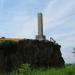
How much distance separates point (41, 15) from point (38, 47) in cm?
252

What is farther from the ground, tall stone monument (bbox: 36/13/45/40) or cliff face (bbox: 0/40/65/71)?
tall stone monument (bbox: 36/13/45/40)

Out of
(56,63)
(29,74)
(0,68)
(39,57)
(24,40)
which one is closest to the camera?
(29,74)

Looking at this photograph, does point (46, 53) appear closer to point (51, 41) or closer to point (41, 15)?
point (51, 41)

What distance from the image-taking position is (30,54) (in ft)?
74.4

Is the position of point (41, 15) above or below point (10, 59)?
above

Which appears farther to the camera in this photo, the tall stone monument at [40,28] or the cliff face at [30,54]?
the tall stone monument at [40,28]

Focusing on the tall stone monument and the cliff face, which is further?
the tall stone monument

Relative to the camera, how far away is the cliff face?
2109 centimetres

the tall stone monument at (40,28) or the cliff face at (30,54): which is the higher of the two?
the tall stone monument at (40,28)

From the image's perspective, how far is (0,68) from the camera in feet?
66.9

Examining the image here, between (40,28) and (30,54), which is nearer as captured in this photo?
(30,54)

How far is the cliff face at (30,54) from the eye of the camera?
830 inches

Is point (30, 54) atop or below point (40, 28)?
below

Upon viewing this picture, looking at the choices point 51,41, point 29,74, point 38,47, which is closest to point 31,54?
point 38,47
